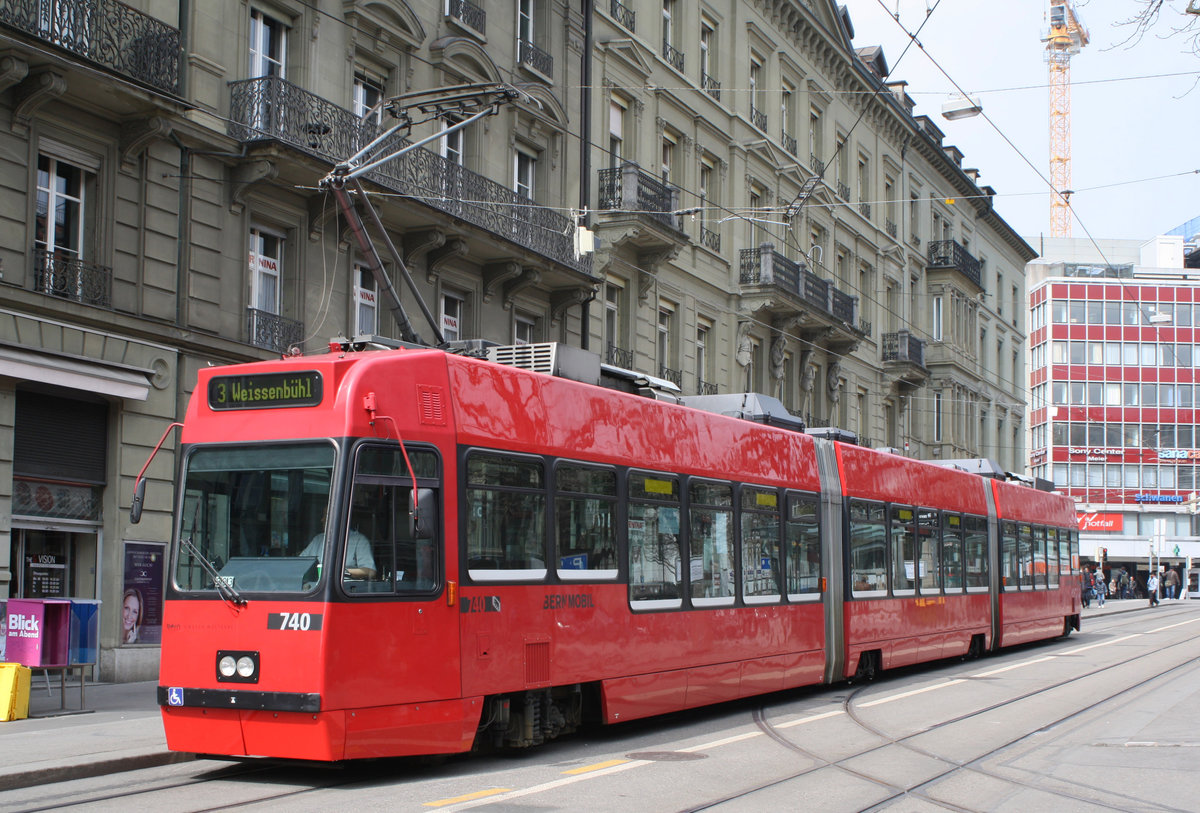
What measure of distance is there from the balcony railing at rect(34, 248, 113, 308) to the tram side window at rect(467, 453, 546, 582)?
8.03 m

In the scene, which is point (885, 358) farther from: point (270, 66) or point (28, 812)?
point (28, 812)

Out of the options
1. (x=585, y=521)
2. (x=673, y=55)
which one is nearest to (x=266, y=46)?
(x=585, y=521)

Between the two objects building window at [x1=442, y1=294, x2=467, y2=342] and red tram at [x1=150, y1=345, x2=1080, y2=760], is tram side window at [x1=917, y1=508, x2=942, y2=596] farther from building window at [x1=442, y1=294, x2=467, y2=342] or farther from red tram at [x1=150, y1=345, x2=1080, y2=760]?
building window at [x1=442, y1=294, x2=467, y2=342]

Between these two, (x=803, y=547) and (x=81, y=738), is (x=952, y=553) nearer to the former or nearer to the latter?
(x=803, y=547)

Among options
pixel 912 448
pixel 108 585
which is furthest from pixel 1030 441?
pixel 108 585

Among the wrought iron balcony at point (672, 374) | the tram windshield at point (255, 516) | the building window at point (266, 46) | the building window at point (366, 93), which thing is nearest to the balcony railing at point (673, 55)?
the wrought iron balcony at point (672, 374)

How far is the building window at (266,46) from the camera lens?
1967cm

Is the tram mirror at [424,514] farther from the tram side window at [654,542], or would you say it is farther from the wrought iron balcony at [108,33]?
the wrought iron balcony at [108,33]

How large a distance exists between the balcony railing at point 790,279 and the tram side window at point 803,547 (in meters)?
17.7

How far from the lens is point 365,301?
71.7 ft

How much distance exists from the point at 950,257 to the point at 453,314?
1214 inches

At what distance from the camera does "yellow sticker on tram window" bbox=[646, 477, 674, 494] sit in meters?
12.6

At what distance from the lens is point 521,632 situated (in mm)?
10594

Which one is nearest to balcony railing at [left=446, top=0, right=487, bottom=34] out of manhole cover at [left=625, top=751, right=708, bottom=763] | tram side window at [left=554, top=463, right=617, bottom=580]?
tram side window at [left=554, top=463, right=617, bottom=580]
